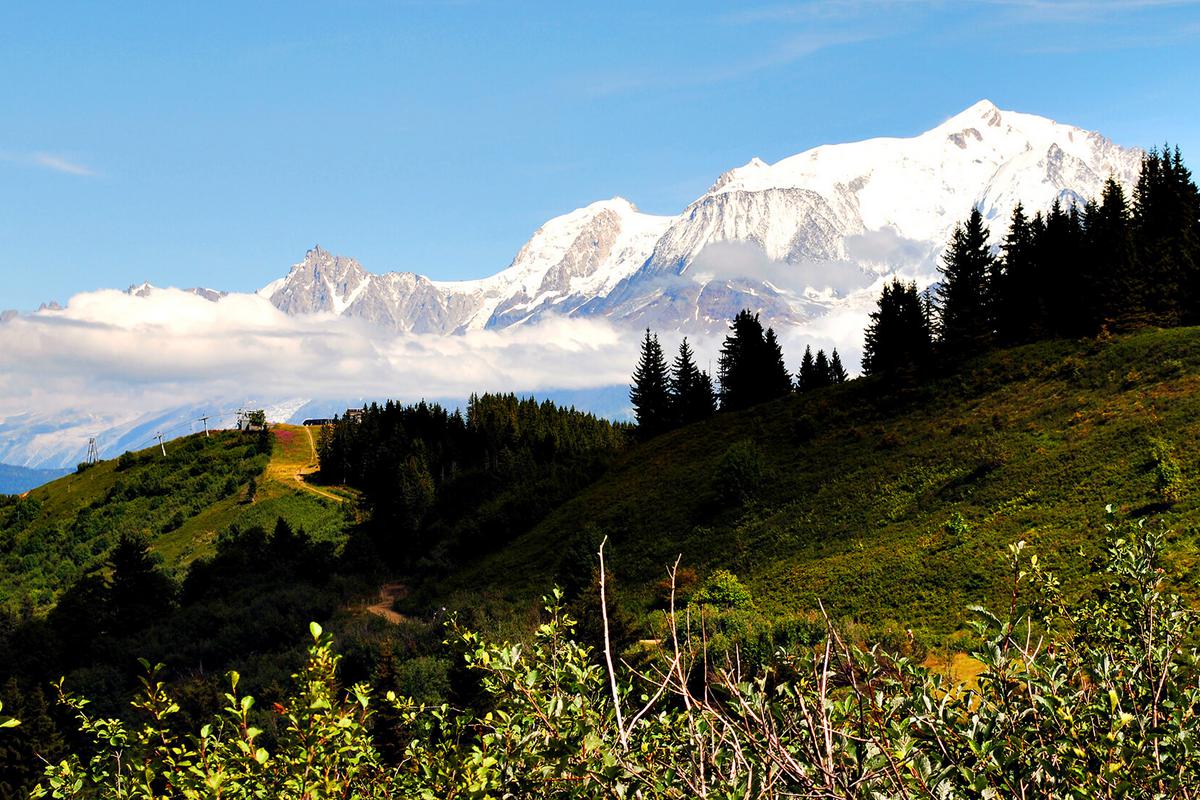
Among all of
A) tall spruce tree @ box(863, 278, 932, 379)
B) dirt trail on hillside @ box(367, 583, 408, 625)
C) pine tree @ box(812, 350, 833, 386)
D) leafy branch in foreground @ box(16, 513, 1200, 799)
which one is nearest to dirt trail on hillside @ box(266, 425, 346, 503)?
dirt trail on hillside @ box(367, 583, 408, 625)

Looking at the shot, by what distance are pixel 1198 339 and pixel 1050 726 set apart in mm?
57640

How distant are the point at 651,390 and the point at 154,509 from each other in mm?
74427

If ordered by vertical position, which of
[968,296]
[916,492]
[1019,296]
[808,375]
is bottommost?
[916,492]

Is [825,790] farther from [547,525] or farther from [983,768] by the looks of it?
[547,525]

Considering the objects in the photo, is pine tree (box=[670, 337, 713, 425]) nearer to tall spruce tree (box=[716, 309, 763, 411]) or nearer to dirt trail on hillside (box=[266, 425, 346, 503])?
tall spruce tree (box=[716, 309, 763, 411])

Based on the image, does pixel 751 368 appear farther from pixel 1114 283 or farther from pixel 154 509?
pixel 154 509

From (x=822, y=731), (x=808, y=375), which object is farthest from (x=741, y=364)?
(x=822, y=731)

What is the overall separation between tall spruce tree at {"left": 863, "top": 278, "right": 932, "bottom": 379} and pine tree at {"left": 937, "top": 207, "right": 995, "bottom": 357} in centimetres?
215

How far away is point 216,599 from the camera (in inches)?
2234

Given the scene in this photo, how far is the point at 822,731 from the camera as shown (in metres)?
5.25

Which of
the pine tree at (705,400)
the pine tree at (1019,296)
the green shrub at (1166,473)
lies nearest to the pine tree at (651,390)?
the pine tree at (705,400)

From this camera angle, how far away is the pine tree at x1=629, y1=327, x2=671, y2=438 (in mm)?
92125

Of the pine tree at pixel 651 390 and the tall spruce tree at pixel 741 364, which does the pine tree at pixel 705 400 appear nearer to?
the tall spruce tree at pixel 741 364

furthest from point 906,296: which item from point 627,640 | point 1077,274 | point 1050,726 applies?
point 1050,726
